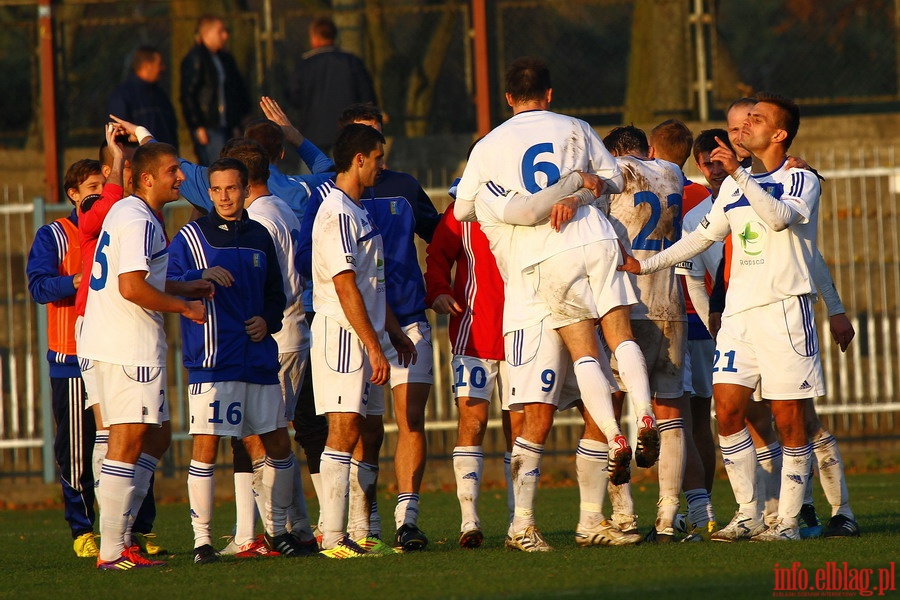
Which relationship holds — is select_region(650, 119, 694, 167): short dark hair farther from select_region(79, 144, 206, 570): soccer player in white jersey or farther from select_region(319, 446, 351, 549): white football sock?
select_region(79, 144, 206, 570): soccer player in white jersey

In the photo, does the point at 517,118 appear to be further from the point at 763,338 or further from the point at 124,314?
the point at 124,314

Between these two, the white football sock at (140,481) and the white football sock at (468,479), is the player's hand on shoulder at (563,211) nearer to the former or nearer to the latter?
the white football sock at (468,479)

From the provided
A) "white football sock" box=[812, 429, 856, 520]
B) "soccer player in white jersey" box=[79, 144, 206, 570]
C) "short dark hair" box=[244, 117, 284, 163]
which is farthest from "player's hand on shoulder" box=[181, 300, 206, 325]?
"white football sock" box=[812, 429, 856, 520]

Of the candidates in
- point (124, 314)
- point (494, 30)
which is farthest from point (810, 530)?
point (494, 30)

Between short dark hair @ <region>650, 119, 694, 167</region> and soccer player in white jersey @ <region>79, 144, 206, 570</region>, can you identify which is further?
short dark hair @ <region>650, 119, 694, 167</region>

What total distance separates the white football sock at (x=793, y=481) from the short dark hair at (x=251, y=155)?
3.47 m

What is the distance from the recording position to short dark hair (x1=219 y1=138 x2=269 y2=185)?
8164 millimetres

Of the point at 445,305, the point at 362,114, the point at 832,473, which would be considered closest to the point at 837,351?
the point at 832,473

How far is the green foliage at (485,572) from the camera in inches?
236

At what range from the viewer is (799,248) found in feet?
23.7

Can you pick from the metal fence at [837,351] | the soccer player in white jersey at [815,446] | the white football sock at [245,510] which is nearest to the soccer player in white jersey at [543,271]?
the soccer player in white jersey at [815,446]

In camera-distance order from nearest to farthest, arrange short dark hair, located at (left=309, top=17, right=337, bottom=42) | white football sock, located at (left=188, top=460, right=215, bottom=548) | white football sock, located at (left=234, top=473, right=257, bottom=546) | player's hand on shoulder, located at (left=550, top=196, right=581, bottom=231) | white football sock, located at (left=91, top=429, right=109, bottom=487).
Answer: player's hand on shoulder, located at (left=550, top=196, right=581, bottom=231) < white football sock, located at (left=188, top=460, right=215, bottom=548) < white football sock, located at (left=234, top=473, right=257, bottom=546) < white football sock, located at (left=91, top=429, right=109, bottom=487) < short dark hair, located at (left=309, top=17, right=337, bottom=42)

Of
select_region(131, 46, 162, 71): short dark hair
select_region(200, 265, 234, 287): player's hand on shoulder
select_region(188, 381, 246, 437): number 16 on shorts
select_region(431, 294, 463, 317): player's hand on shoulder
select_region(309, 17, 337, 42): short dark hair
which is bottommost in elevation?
select_region(188, 381, 246, 437): number 16 on shorts

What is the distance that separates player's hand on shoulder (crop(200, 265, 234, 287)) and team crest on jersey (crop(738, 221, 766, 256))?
2.78 meters
